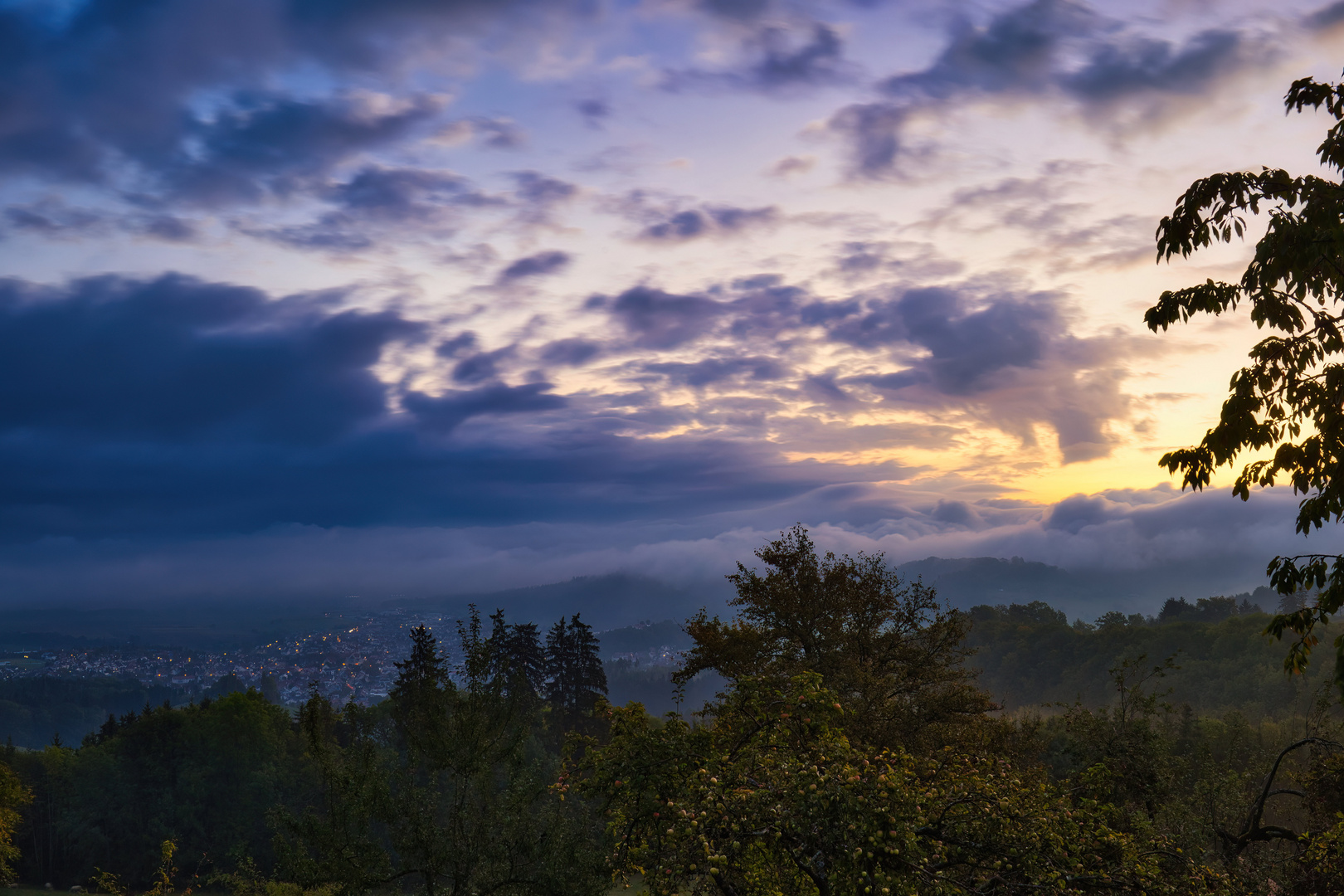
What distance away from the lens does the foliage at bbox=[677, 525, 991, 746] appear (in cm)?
2694

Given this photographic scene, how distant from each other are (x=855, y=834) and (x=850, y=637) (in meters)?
20.4

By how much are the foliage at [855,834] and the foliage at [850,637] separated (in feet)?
48.2

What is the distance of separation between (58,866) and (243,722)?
17.5 metres

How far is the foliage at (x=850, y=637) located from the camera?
26938mm

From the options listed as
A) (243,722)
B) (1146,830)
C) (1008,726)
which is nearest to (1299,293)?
(1146,830)

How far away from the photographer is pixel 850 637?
28172mm

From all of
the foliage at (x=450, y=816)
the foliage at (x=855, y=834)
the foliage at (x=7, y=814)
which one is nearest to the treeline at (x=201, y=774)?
the foliage at (x=7, y=814)

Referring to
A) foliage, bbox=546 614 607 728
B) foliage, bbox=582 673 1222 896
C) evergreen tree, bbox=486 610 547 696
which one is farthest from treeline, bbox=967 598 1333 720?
foliage, bbox=582 673 1222 896

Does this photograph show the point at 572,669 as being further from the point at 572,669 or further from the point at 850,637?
the point at 850,637

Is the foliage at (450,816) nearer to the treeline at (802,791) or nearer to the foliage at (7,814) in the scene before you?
the treeline at (802,791)

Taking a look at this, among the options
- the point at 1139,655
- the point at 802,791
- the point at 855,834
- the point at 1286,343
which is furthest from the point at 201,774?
the point at 1139,655

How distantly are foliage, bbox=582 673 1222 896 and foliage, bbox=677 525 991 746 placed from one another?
578 inches

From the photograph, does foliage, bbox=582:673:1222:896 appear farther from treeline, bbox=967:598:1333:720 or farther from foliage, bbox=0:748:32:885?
treeline, bbox=967:598:1333:720

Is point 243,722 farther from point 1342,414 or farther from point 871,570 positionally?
point 1342,414
